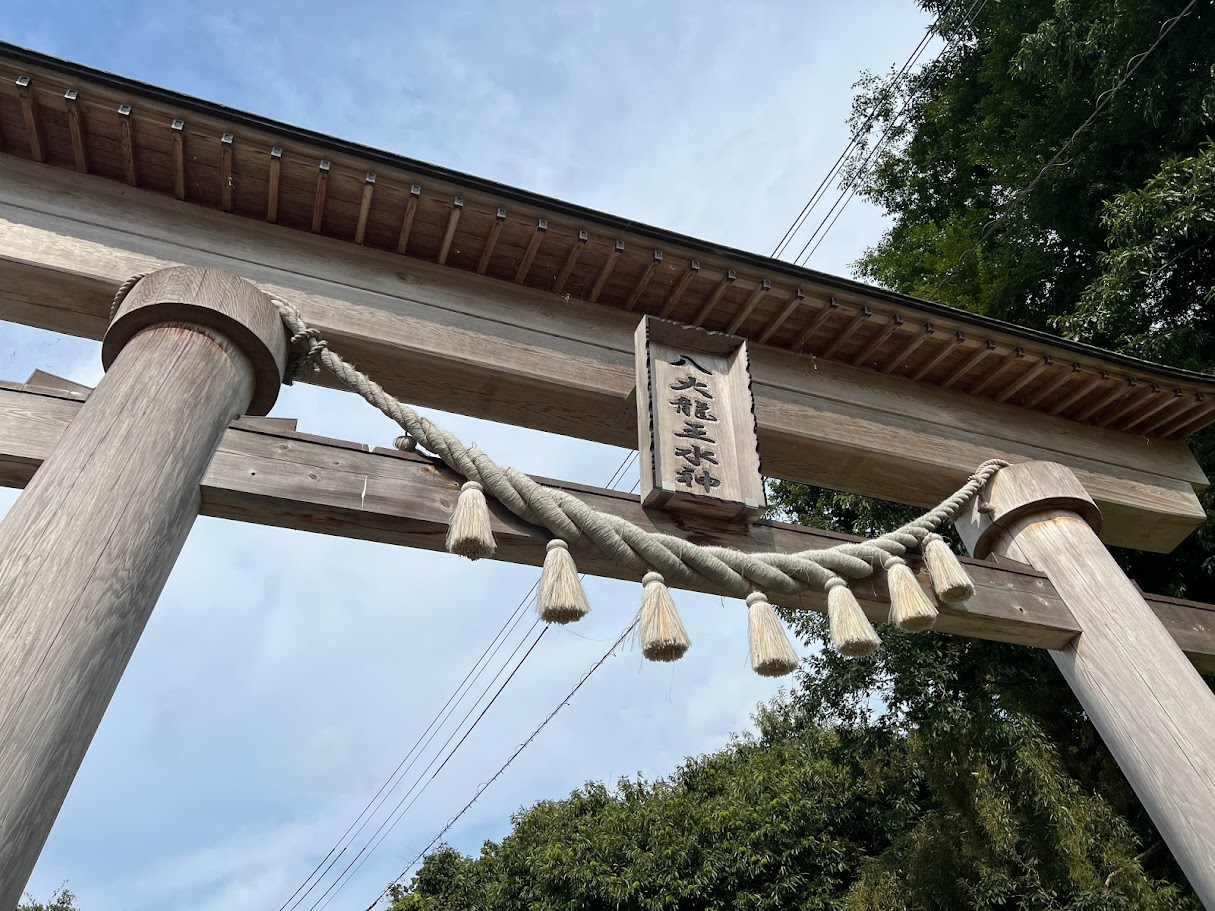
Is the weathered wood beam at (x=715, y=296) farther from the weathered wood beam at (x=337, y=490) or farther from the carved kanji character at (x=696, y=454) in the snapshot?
the weathered wood beam at (x=337, y=490)

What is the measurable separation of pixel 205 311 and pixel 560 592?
1435mm

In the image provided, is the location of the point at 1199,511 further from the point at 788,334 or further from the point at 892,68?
the point at 892,68

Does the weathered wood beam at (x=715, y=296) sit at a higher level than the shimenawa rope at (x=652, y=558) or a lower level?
higher

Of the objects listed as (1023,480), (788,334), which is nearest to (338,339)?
(788,334)

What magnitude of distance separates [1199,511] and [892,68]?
9.06 m

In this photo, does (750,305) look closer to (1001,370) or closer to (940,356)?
(940,356)

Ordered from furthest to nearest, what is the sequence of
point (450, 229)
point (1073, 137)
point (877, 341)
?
point (1073, 137)
point (877, 341)
point (450, 229)

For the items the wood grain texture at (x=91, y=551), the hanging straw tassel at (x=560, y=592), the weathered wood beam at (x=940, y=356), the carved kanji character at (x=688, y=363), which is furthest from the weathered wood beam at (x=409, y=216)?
the weathered wood beam at (x=940, y=356)

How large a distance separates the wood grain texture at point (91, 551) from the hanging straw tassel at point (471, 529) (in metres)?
0.75

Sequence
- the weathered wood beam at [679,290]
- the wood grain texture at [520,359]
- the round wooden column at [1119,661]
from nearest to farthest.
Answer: the round wooden column at [1119,661], the wood grain texture at [520,359], the weathered wood beam at [679,290]

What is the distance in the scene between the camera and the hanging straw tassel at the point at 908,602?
109 inches

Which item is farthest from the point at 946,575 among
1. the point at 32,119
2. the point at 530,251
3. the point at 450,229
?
the point at 32,119

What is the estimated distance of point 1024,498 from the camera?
354 cm

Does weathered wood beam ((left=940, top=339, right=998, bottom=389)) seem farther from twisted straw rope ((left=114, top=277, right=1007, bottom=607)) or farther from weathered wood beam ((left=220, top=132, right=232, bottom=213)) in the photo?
weathered wood beam ((left=220, top=132, right=232, bottom=213))
